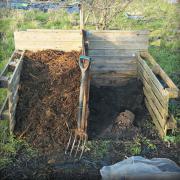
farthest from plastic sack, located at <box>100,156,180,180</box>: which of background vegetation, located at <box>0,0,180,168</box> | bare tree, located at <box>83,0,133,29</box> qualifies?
bare tree, located at <box>83,0,133,29</box>

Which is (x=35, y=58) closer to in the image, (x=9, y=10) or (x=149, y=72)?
(x=149, y=72)

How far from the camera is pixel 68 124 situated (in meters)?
5.23

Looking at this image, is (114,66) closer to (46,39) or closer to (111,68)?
(111,68)

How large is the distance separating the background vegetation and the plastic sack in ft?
12.3

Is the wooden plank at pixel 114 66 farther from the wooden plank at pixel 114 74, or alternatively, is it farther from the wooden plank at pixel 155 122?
the wooden plank at pixel 155 122

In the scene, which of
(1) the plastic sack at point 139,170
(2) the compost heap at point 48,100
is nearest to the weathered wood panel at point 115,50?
(2) the compost heap at point 48,100

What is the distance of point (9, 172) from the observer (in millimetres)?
4523

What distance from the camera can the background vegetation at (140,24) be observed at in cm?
879

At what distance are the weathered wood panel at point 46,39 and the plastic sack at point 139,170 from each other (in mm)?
3516

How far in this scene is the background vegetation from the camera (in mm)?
8789

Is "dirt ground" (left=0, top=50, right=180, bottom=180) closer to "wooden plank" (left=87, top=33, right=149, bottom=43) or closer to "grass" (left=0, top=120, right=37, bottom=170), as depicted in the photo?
"grass" (left=0, top=120, right=37, bottom=170)

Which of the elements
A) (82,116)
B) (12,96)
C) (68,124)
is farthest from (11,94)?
(82,116)

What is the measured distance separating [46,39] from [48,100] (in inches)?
72.1

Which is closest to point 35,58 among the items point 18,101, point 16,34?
point 16,34
